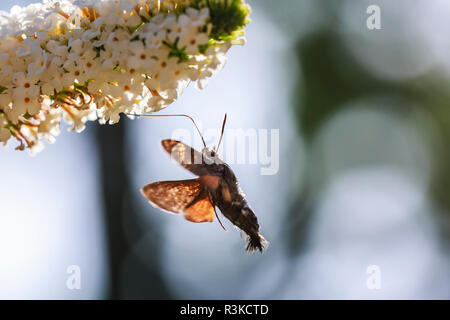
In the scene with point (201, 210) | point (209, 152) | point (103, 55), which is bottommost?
point (201, 210)

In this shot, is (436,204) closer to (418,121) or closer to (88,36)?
(418,121)

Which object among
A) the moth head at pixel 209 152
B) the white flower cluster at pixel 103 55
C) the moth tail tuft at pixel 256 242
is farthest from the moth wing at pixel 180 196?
the white flower cluster at pixel 103 55

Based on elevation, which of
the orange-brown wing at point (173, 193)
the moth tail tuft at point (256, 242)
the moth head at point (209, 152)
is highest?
the moth head at point (209, 152)

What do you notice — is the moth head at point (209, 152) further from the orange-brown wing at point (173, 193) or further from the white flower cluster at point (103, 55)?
the white flower cluster at point (103, 55)

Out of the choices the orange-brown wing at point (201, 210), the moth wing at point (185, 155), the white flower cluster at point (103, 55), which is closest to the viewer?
the moth wing at point (185, 155)

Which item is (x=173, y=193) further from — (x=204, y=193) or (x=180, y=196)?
A: (x=204, y=193)

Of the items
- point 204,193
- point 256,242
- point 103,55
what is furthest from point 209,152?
point 103,55

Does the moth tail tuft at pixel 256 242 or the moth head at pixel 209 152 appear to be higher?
the moth head at pixel 209 152
